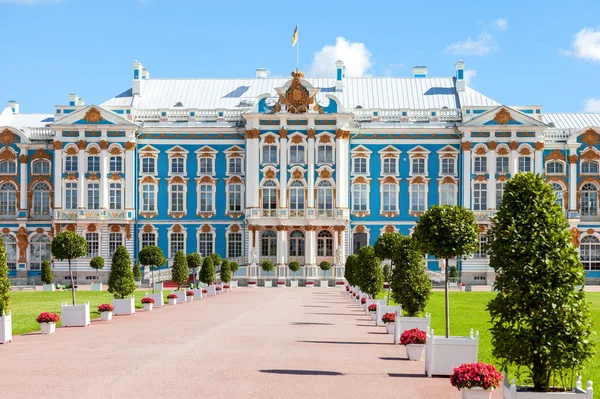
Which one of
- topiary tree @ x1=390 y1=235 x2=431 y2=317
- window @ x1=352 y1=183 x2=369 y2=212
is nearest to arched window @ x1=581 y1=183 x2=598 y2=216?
window @ x1=352 y1=183 x2=369 y2=212

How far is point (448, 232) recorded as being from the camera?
18.0 m

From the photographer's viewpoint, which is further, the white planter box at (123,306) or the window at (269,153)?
the window at (269,153)

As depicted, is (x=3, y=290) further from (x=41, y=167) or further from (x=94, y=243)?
(x=41, y=167)

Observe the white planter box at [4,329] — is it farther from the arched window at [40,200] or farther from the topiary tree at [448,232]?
the arched window at [40,200]

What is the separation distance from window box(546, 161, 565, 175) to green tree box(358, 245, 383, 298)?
108ft

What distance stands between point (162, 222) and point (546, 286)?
53.1 meters

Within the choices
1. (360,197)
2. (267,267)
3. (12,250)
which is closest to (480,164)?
(360,197)

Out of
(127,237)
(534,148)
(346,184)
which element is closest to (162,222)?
(127,237)

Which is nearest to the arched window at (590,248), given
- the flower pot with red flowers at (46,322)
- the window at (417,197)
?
the window at (417,197)

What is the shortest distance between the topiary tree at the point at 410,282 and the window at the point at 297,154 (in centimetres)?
3893

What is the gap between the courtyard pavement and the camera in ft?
46.3

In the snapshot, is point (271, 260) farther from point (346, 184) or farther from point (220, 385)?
point (220, 385)

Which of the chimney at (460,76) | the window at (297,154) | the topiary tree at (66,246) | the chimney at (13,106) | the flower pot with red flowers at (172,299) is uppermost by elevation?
the chimney at (460,76)

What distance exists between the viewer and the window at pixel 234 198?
63.5 metres
